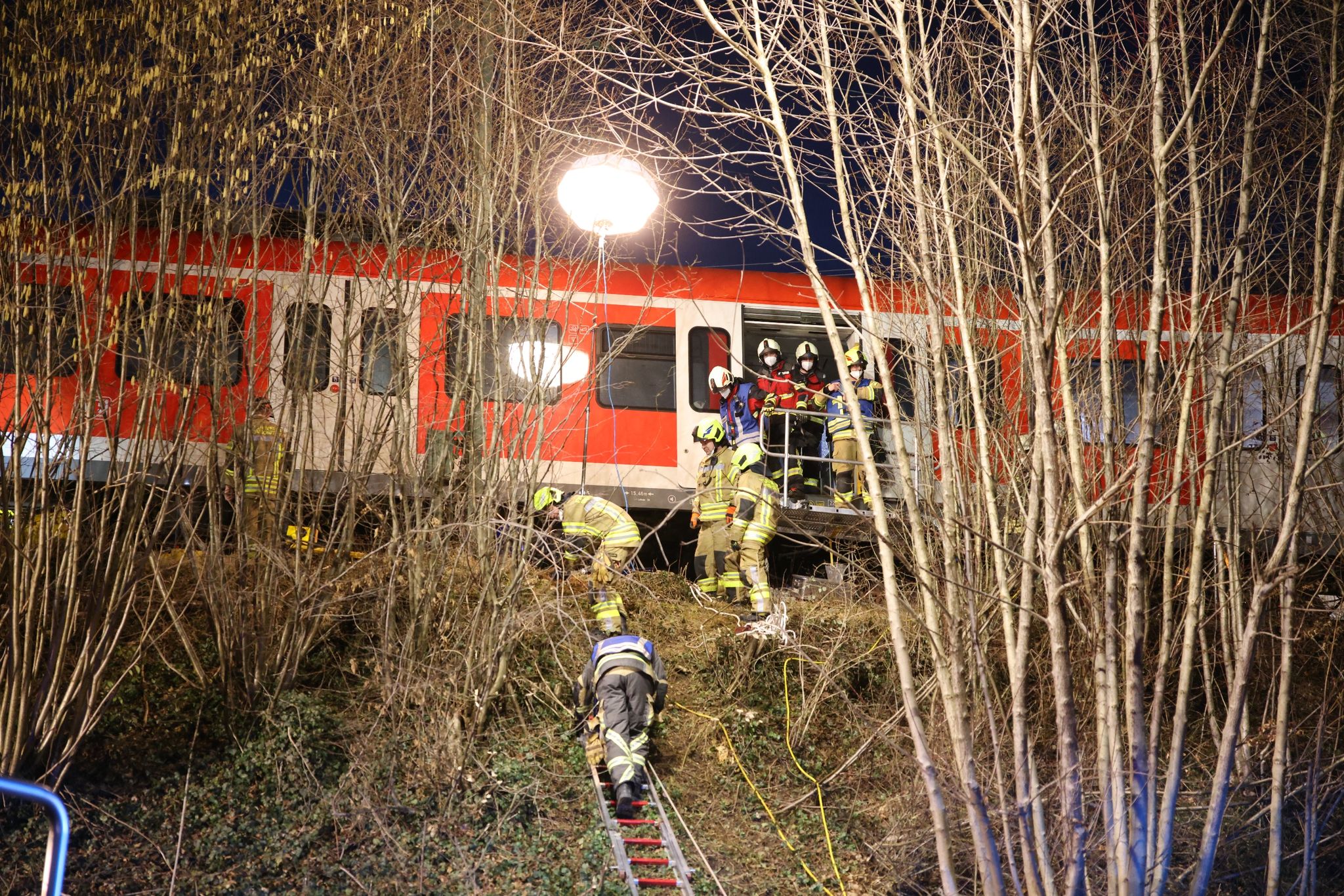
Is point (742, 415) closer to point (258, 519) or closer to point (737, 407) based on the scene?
point (737, 407)

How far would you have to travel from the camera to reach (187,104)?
249 inches

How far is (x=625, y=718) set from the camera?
6543mm

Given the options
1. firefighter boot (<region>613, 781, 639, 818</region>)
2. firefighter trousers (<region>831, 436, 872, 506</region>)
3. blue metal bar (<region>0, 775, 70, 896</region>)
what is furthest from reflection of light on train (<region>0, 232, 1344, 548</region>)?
blue metal bar (<region>0, 775, 70, 896</region>)

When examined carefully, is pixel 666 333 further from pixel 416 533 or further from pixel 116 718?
pixel 116 718

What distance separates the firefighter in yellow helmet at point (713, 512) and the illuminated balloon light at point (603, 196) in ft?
11.3

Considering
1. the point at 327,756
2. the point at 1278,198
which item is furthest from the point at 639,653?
the point at 1278,198

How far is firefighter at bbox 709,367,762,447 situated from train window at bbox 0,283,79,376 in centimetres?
516

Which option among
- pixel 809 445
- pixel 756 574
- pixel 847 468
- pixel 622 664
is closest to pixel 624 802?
pixel 622 664

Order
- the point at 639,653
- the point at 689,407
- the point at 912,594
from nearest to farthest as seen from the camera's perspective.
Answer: the point at 639,653, the point at 912,594, the point at 689,407

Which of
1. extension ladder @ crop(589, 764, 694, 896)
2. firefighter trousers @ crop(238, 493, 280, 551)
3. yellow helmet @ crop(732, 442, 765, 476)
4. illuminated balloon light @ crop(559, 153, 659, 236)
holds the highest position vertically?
illuminated balloon light @ crop(559, 153, 659, 236)

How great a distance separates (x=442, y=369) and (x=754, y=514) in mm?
2794

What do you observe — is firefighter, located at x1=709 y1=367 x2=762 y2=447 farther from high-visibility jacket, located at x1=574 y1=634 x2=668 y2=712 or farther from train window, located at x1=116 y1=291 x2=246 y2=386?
train window, located at x1=116 y1=291 x2=246 y2=386

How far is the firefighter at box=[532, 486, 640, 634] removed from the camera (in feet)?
25.6

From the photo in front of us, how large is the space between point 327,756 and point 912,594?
180 inches
